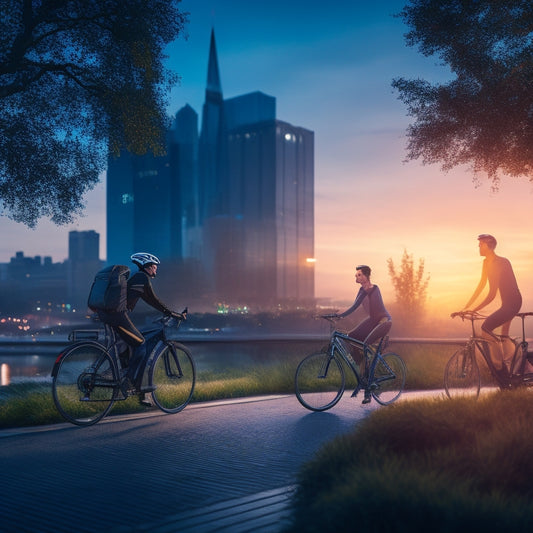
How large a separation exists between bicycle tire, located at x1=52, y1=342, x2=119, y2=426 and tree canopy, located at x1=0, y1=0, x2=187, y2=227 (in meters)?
6.87

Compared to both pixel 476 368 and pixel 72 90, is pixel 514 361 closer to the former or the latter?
pixel 476 368

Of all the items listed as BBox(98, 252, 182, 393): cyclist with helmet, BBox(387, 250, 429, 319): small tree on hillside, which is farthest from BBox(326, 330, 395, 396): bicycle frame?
BBox(387, 250, 429, 319): small tree on hillside

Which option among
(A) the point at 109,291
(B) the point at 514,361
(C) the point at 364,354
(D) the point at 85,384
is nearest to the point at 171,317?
(A) the point at 109,291

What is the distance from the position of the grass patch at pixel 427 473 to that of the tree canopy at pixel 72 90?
9908mm

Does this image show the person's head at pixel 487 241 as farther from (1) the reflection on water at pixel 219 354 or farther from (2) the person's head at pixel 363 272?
(1) the reflection on water at pixel 219 354

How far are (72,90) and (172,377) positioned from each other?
757 centimetres

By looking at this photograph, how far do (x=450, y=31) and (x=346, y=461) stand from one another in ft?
38.6

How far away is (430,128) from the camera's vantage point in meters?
15.1

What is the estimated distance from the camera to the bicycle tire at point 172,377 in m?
9.37

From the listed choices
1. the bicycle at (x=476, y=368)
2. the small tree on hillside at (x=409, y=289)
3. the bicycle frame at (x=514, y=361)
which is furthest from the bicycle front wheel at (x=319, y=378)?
the small tree on hillside at (x=409, y=289)

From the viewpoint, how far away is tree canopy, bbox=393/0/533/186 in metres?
13.8

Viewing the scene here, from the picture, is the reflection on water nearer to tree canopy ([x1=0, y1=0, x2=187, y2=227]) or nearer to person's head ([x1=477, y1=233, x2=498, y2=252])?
tree canopy ([x1=0, y1=0, x2=187, y2=227])

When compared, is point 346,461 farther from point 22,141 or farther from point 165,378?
point 22,141

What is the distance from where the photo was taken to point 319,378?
32.7 feet
